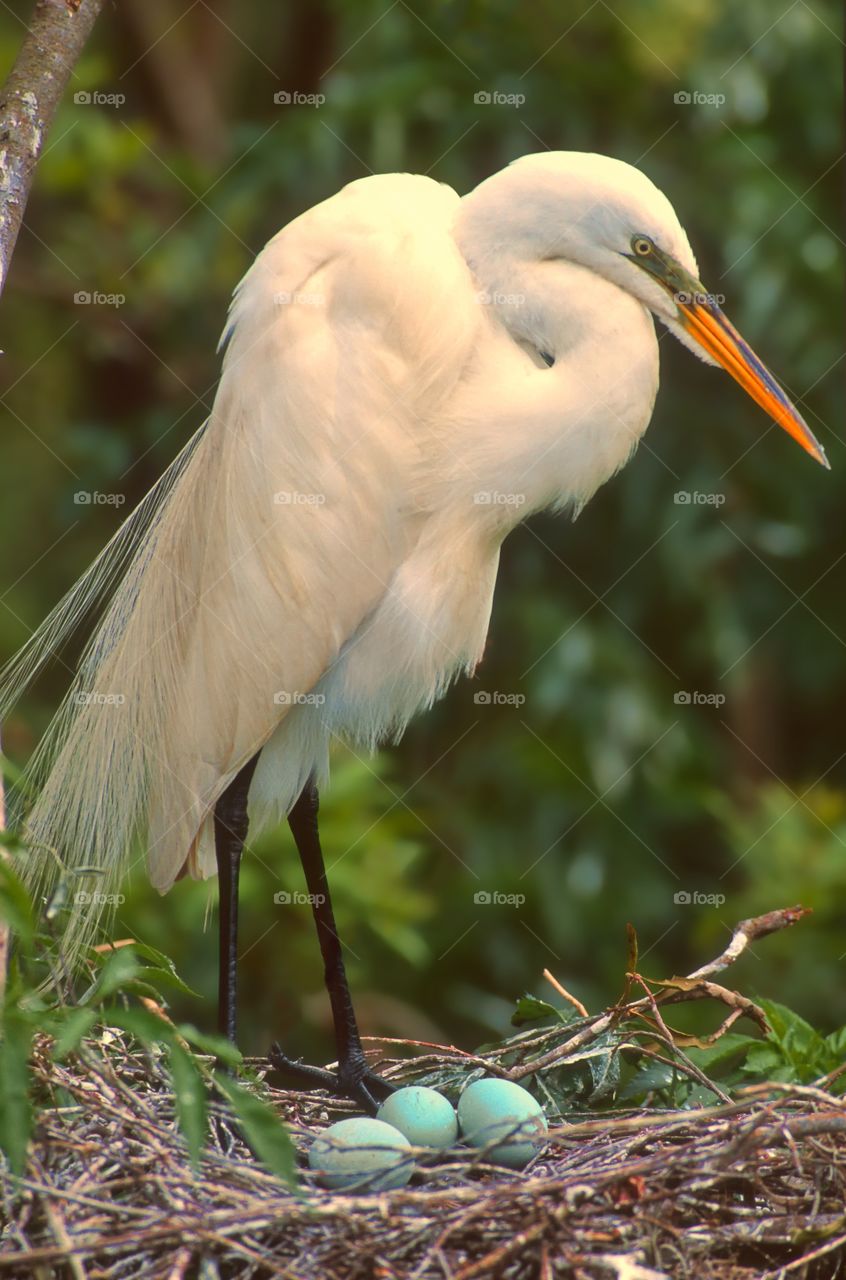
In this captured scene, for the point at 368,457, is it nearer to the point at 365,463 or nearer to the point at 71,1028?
the point at 365,463

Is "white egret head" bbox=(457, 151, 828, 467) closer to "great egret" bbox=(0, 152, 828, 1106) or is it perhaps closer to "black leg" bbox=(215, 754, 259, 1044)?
"great egret" bbox=(0, 152, 828, 1106)

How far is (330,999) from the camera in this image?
221 cm

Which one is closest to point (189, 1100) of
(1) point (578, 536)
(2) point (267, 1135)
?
(2) point (267, 1135)

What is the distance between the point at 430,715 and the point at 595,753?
0.44 metres

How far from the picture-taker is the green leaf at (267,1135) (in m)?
1.25

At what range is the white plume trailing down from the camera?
190cm

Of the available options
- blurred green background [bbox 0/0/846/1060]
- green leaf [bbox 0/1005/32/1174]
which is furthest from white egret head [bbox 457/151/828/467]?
blurred green background [bbox 0/0/846/1060]

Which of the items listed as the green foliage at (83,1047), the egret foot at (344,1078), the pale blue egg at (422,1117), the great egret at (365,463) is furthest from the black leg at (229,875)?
the green foliage at (83,1047)

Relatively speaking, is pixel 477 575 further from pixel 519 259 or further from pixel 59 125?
pixel 59 125

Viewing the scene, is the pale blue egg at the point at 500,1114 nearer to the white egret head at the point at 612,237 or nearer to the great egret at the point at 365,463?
the great egret at the point at 365,463

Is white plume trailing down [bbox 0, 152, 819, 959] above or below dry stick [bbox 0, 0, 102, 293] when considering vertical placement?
below

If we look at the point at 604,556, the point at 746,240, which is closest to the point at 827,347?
the point at 746,240

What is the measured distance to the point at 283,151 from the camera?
3.19 meters

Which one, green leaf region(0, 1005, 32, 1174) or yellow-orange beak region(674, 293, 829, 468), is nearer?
green leaf region(0, 1005, 32, 1174)
